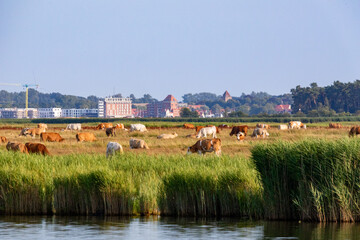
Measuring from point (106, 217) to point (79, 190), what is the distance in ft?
4.50

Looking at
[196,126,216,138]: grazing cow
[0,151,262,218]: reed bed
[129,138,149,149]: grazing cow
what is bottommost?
[0,151,262,218]: reed bed

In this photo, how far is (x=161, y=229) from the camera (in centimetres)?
1869

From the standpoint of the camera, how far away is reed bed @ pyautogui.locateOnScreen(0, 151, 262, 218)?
803 inches

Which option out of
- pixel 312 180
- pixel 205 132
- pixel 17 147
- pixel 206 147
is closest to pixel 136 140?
pixel 206 147

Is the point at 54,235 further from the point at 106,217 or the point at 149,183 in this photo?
the point at 149,183

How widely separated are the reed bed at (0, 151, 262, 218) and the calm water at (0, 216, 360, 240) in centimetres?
56

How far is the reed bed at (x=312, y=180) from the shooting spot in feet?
60.7

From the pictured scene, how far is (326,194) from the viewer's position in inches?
719

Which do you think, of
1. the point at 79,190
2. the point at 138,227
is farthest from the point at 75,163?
the point at 138,227

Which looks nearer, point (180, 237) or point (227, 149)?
point (180, 237)

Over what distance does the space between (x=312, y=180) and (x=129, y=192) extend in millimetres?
5797

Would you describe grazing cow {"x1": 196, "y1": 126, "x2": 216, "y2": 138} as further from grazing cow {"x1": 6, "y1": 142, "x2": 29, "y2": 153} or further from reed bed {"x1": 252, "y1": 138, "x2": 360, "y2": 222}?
reed bed {"x1": 252, "y1": 138, "x2": 360, "y2": 222}

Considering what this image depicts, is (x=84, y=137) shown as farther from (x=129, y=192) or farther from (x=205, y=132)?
(x=129, y=192)

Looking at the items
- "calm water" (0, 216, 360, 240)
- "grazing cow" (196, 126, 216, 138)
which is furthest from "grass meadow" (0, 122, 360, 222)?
"grazing cow" (196, 126, 216, 138)
